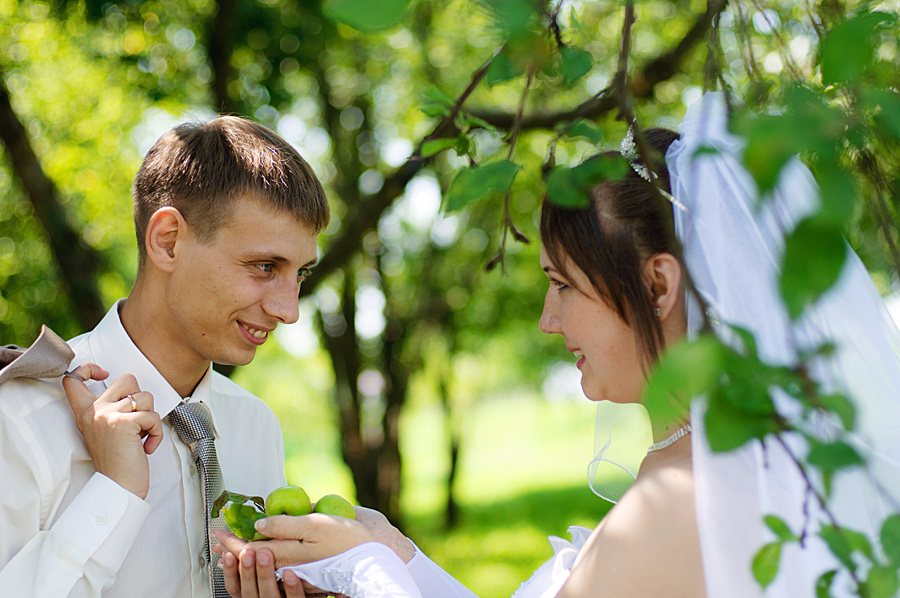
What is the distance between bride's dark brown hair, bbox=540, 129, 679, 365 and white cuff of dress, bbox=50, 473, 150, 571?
4.46ft

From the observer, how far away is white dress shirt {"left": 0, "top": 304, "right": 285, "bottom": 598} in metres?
1.85

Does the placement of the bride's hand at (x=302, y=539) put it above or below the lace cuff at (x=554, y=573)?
above

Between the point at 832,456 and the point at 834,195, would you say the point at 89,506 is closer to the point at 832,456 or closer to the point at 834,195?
the point at 832,456

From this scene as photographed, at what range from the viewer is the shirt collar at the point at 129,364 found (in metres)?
2.32

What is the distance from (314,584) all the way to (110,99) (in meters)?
9.54

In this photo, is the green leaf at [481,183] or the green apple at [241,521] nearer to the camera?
the green leaf at [481,183]

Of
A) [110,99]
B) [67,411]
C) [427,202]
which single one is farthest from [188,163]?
[427,202]

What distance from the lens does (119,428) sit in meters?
1.95

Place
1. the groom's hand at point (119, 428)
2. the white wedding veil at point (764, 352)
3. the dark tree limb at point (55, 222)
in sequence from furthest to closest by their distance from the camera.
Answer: the dark tree limb at point (55, 222) → the groom's hand at point (119, 428) → the white wedding veil at point (764, 352)

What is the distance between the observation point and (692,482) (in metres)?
1.82

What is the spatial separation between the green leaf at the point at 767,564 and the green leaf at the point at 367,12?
817 millimetres

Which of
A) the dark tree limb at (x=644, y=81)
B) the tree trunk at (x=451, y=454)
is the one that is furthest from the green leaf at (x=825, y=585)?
the tree trunk at (x=451, y=454)

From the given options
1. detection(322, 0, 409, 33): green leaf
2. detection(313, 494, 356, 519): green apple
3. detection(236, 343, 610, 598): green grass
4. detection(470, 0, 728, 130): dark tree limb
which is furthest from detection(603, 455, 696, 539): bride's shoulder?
detection(236, 343, 610, 598): green grass

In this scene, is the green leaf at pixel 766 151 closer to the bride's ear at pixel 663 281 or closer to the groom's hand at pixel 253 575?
the bride's ear at pixel 663 281
